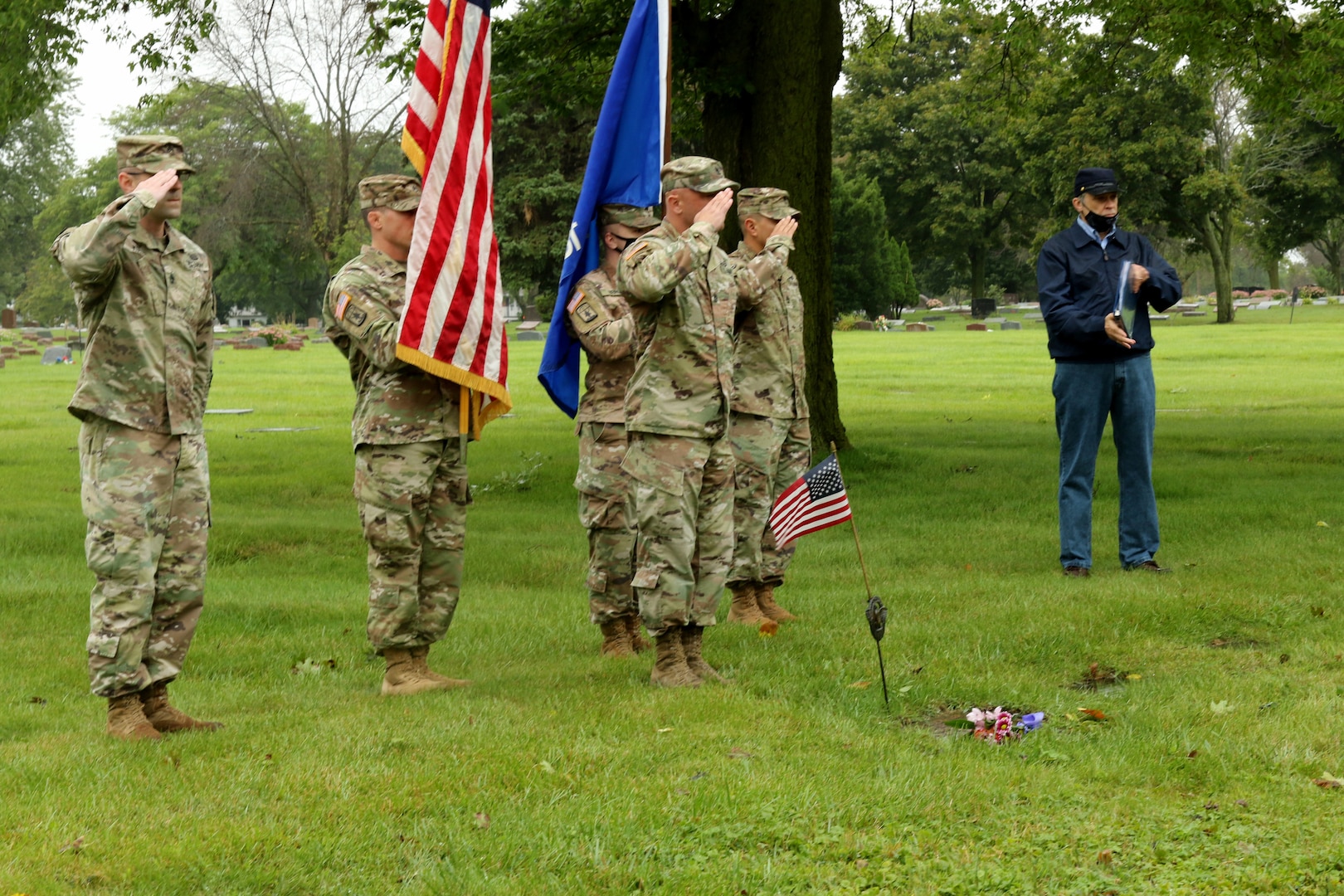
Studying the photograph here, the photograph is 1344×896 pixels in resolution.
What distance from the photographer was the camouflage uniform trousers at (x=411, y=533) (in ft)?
21.1

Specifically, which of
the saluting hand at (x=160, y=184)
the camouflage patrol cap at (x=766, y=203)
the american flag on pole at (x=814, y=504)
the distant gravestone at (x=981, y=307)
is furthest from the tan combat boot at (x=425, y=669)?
the distant gravestone at (x=981, y=307)

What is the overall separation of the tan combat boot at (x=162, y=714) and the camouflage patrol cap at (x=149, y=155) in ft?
6.91

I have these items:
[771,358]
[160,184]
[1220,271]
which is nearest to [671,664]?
[771,358]

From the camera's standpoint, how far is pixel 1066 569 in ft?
30.1

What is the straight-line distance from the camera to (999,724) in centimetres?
577

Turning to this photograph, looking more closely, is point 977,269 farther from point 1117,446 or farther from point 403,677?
point 403,677

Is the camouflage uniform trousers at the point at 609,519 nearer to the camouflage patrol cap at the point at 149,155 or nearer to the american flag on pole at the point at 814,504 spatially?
the american flag on pole at the point at 814,504

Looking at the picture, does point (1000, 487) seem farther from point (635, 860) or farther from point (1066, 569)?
point (635, 860)

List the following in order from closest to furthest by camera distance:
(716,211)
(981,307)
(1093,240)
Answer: (716,211) < (1093,240) < (981,307)

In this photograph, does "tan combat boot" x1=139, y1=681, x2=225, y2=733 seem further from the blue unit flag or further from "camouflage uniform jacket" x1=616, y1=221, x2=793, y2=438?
the blue unit flag

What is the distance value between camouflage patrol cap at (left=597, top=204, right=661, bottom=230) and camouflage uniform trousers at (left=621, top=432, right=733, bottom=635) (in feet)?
4.46

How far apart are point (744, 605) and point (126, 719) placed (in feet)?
11.7

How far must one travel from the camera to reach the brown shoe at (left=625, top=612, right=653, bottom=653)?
7.52 meters

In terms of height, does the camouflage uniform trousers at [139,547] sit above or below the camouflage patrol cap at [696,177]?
below
